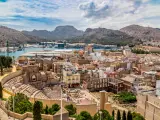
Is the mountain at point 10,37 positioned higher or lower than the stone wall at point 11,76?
higher

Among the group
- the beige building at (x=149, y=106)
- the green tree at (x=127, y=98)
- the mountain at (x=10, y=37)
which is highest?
the mountain at (x=10, y=37)

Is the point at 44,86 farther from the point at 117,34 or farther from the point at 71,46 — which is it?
the point at 117,34

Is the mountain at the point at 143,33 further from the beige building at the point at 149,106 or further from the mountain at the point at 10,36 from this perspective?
the beige building at the point at 149,106

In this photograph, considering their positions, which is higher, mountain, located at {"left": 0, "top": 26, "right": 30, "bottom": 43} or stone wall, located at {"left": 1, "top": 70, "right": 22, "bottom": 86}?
mountain, located at {"left": 0, "top": 26, "right": 30, "bottom": 43}

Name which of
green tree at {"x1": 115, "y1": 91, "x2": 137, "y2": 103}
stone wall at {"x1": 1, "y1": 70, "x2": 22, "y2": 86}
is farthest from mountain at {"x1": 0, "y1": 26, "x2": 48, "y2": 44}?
green tree at {"x1": 115, "y1": 91, "x2": 137, "y2": 103}

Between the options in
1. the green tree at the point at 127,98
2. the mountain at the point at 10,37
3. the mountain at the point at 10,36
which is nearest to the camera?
the green tree at the point at 127,98

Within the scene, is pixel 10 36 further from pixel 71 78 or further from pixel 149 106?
pixel 149 106

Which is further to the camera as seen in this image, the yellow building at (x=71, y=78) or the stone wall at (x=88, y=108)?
the yellow building at (x=71, y=78)

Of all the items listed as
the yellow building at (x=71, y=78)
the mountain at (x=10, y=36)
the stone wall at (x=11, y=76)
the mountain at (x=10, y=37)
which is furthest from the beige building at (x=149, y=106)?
the mountain at (x=10, y=36)

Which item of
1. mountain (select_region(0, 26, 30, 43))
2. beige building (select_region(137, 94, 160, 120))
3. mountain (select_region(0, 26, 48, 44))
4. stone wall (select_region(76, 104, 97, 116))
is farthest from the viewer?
mountain (select_region(0, 26, 30, 43))

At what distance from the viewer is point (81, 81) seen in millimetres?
32469

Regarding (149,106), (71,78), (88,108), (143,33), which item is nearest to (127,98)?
(149,106)

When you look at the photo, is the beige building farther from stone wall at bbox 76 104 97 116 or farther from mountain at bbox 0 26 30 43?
mountain at bbox 0 26 30 43

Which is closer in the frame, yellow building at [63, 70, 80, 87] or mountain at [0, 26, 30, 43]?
yellow building at [63, 70, 80, 87]
